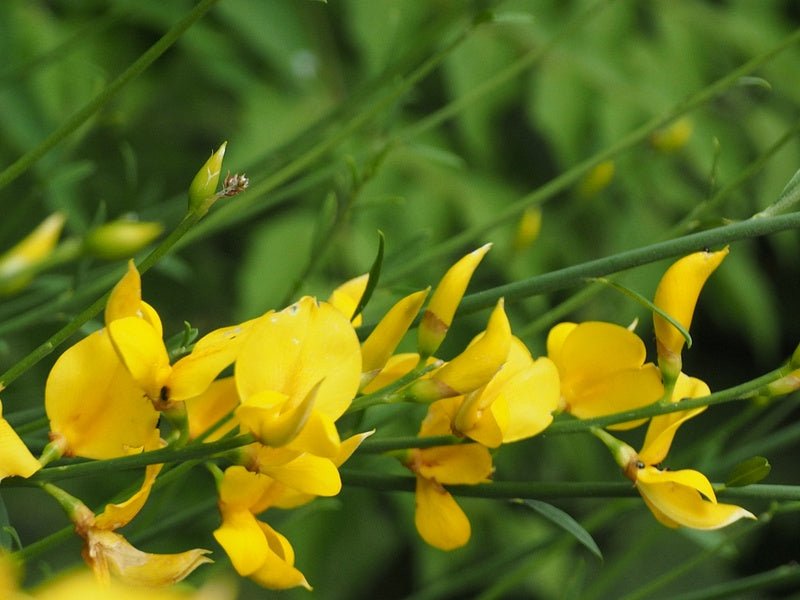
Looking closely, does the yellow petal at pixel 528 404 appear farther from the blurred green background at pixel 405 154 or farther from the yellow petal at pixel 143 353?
the blurred green background at pixel 405 154

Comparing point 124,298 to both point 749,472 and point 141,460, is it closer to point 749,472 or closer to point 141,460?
point 141,460

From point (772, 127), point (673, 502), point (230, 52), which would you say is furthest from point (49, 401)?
point (772, 127)

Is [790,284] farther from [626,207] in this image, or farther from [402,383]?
[402,383]

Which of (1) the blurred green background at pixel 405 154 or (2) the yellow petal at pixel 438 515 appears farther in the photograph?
(1) the blurred green background at pixel 405 154

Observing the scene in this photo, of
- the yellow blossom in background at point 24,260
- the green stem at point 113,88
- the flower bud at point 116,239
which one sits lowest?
the flower bud at point 116,239

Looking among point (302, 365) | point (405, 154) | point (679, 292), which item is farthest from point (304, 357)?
point (405, 154)

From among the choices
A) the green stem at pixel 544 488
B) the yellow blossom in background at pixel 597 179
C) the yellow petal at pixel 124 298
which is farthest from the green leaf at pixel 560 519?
the yellow blossom in background at pixel 597 179
